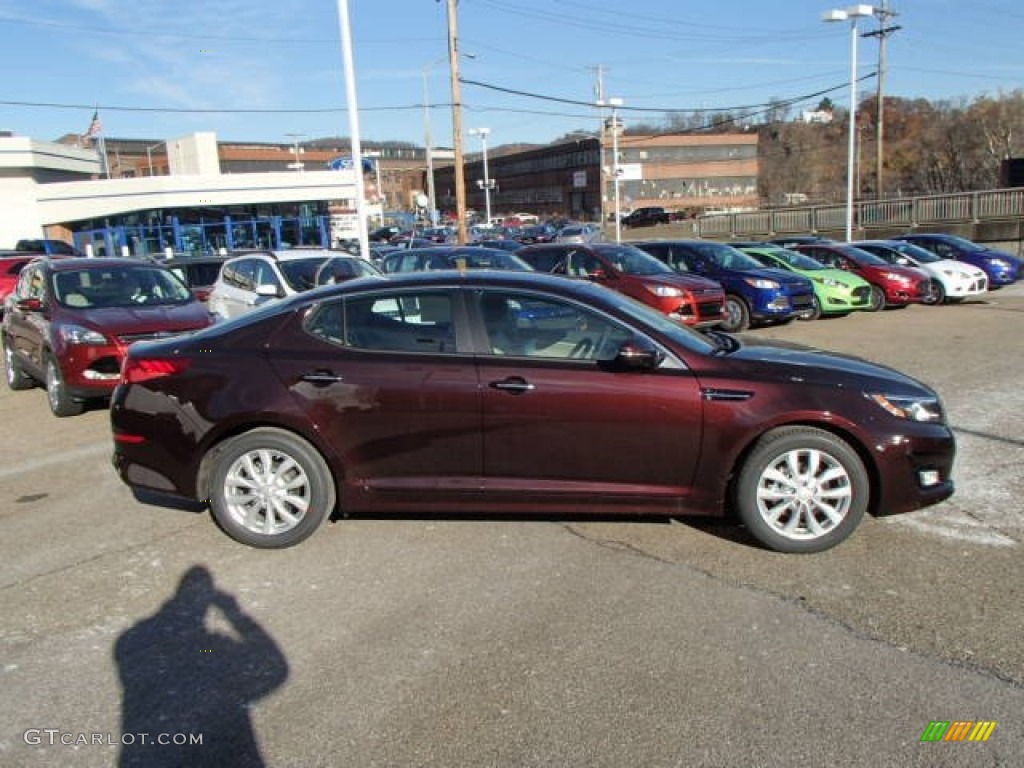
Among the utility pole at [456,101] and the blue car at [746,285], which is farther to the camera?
the utility pole at [456,101]

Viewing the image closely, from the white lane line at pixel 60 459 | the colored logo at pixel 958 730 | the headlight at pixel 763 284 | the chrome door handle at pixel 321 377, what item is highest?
the chrome door handle at pixel 321 377

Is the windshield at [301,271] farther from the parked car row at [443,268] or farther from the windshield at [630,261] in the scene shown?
the windshield at [630,261]

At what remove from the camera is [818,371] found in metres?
4.66

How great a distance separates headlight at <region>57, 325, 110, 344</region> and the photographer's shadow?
197 inches

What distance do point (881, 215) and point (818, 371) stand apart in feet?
113

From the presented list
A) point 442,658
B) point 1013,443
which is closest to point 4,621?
point 442,658

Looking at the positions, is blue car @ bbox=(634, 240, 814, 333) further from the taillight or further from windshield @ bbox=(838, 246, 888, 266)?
the taillight

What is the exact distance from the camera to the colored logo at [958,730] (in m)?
2.95

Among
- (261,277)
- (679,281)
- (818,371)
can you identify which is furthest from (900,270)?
(818,371)

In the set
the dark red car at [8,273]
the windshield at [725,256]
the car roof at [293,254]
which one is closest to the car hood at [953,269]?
the windshield at [725,256]

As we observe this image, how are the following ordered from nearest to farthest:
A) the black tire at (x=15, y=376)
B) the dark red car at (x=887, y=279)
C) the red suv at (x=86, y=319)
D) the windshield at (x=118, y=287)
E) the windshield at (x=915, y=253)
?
the red suv at (x=86, y=319), the windshield at (x=118, y=287), the black tire at (x=15, y=376), the dark red car at (x=887, y=279), the windshield at (x=915, y=253)

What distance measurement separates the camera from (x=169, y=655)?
3.71 meters

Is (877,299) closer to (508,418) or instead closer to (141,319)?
(141,319)

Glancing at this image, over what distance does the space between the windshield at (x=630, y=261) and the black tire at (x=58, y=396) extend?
8443 mm
